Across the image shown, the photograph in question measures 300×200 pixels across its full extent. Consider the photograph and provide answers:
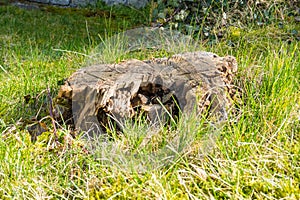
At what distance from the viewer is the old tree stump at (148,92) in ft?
8.14

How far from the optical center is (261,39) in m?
3.75

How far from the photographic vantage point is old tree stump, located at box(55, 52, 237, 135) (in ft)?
8.14

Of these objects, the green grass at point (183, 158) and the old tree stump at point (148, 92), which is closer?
the green grass at point (183, 158)

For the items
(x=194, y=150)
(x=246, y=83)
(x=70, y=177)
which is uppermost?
(x=246, y=83)

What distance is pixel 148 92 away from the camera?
2684 millimetres

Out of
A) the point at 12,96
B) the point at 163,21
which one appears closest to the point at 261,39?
the point at 163,21

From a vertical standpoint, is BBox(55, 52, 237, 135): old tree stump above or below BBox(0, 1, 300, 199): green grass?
above

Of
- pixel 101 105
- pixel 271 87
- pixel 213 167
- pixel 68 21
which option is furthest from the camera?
pixel 68 21

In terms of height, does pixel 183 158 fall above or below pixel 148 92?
below

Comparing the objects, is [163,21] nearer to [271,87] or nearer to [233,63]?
[233,63]

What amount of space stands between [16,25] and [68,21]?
1056 millimetres

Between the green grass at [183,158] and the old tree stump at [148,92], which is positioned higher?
the old tree stump at [148,92]

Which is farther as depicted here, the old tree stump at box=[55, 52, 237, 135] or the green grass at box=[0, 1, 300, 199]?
the old tree stump at box=[55, 52, 237, 135]

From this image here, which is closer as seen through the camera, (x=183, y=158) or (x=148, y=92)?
(x=183, y=158)
